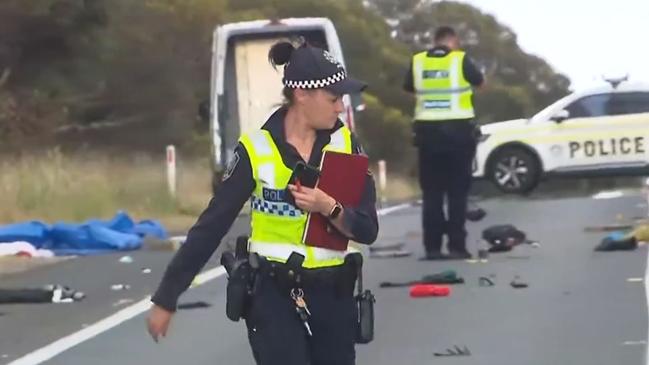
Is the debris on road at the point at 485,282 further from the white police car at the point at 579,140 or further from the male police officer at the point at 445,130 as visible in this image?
the white police car at the point at 579,140

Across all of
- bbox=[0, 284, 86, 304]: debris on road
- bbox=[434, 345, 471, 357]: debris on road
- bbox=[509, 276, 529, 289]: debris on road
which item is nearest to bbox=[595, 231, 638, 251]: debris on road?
bbox=[509, 276, 529, 289]: debris on road

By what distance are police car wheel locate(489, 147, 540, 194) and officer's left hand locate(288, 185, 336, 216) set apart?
68.6ft

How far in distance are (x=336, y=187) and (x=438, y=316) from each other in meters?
6.32

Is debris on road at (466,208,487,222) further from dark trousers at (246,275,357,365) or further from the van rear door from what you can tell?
dark trousers at (246,275,357,365)

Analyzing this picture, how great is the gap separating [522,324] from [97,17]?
3083 cm

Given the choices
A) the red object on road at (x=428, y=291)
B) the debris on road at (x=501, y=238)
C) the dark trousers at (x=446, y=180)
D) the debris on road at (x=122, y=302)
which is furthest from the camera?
the debris on road at (x=501, y=238)

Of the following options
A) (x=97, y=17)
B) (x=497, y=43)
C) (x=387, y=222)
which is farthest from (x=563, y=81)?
(x=387, y=222)

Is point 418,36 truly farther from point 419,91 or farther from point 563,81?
point 419,91

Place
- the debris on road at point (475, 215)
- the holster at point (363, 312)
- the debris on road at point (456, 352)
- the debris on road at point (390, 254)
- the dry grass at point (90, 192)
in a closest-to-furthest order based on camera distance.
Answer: the holster at point (363, 312)
the debris on road at point (456, 352)
the debris on road at point (390, 254)
the debris on road at point (475, 215)
the dry grass at point (90, 192)

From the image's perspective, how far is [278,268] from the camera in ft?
19.8

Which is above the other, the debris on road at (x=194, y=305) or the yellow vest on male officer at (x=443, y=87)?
the yellow vest on male officer at (x=443, y=87)

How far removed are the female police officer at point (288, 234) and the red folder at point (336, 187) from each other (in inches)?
1.1

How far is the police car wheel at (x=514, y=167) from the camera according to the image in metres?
26.7

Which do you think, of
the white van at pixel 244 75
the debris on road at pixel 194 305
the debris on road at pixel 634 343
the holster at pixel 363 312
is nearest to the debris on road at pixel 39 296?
the debris on road at pixel 194 305
